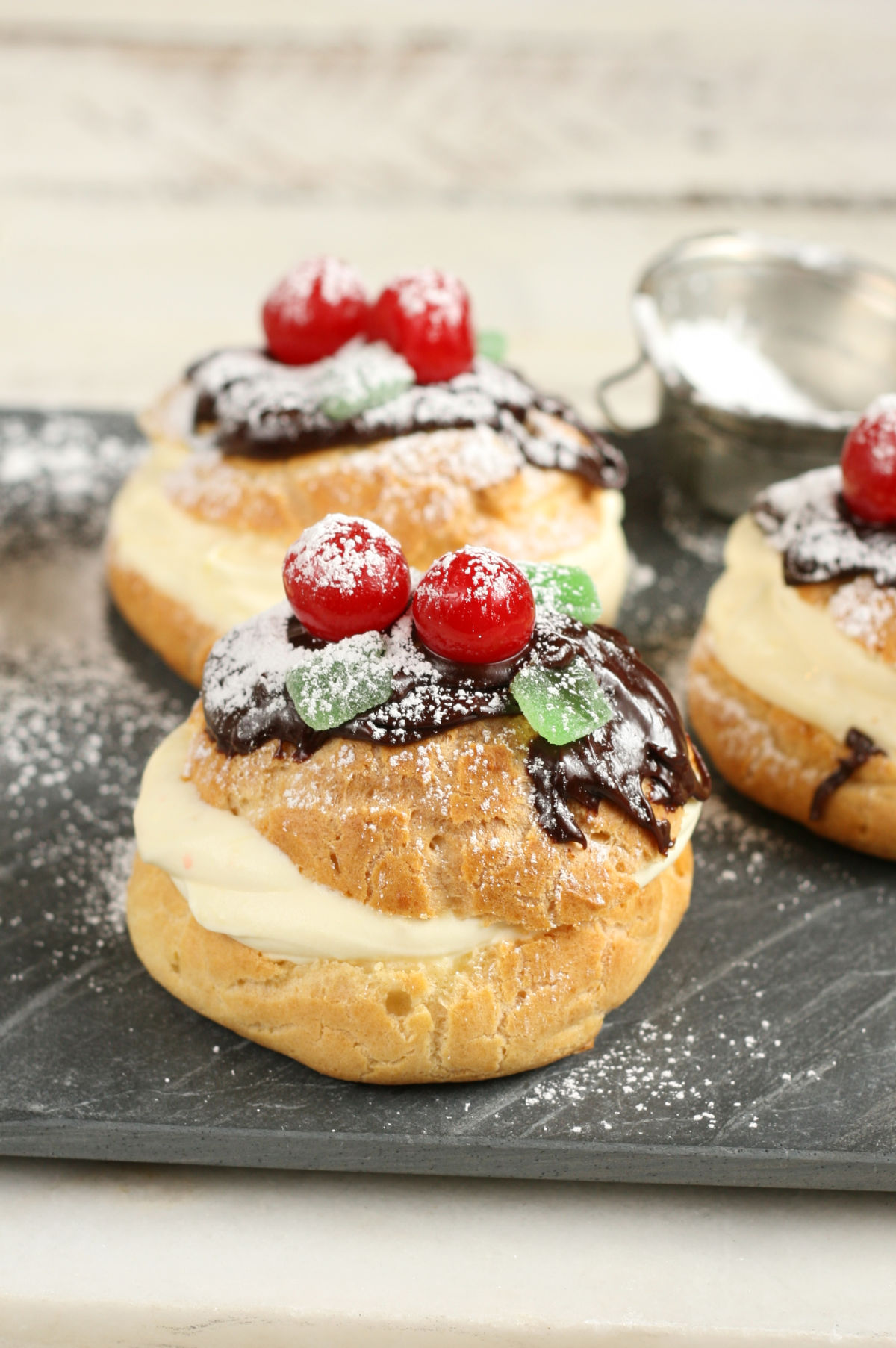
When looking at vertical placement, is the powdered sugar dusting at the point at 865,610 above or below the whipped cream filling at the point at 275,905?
above

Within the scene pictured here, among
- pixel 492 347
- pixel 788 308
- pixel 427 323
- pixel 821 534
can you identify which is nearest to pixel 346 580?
pixel 821 534

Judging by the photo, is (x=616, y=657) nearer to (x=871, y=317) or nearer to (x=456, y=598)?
(x=456, y=598)

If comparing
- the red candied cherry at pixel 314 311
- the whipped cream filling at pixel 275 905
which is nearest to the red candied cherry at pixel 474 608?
the whipped cream filling at pixel 275 905

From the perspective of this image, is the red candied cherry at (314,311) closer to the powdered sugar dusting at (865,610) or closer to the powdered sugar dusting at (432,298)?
the powdered sugar dusting at (432,298)

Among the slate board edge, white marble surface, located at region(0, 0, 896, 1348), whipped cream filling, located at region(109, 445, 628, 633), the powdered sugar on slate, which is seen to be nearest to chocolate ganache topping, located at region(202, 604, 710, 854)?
the slate board edge

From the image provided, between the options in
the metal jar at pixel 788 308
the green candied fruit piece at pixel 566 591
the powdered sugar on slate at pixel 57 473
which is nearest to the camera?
the green candied fruit piece at pixel 566 591

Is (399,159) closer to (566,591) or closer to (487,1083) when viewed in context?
(566,591)
